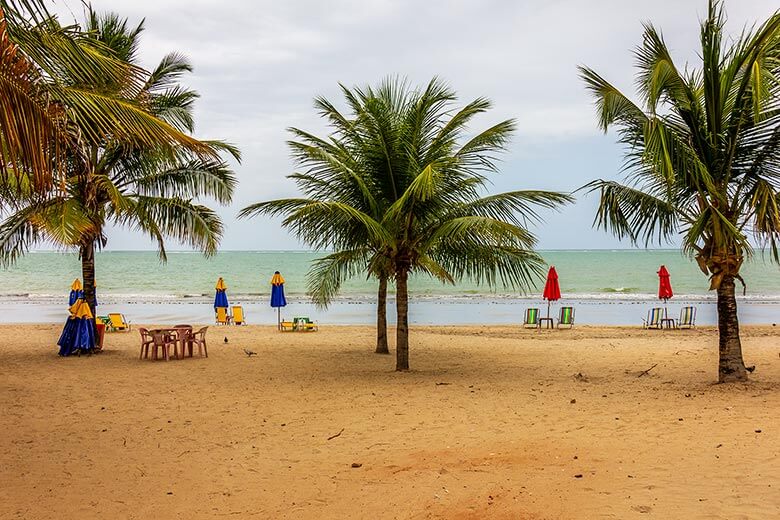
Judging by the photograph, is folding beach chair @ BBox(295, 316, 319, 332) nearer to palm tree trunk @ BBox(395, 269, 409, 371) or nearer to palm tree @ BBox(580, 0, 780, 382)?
palm tree trunk @ BBox(395, 269, 409, 371)

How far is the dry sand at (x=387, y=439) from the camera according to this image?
4441 mm

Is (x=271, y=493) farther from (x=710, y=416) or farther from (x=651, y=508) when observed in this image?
(x=710, y=416)

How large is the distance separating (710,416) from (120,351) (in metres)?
11.0

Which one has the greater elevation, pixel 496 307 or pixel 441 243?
pixel 441 243

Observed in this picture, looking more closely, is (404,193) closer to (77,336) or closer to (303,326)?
(77,336)

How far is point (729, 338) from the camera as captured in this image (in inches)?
335

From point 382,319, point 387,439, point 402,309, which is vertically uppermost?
point 402,309

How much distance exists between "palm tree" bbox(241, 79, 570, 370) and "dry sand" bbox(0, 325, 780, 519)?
74.3 inches

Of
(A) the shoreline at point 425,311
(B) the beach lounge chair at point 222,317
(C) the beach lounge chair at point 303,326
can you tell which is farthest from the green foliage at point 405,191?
(A) the shoreline at point 425,311

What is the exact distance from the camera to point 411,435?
6.37 meters

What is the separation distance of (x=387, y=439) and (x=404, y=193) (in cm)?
428

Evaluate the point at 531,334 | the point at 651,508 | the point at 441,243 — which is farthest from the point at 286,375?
the point at 531,334

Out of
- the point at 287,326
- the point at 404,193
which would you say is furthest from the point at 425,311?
the point at 404,193

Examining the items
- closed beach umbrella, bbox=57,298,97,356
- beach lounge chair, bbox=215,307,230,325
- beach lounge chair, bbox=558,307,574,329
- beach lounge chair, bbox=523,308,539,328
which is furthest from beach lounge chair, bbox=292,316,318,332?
beach lounge chair, bbox=558,307,574,329
